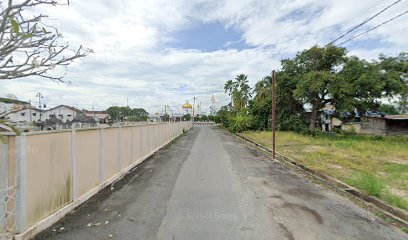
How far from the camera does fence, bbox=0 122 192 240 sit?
402 centimetres

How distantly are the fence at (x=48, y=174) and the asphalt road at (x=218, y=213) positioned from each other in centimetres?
29

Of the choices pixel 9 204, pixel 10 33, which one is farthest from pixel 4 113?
pixel 9 204

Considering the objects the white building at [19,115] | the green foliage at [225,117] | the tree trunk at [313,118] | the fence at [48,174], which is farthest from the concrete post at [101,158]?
the green foliage at [225,117]

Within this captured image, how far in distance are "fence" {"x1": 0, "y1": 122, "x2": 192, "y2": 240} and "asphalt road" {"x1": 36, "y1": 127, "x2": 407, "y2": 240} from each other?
0.29 metres

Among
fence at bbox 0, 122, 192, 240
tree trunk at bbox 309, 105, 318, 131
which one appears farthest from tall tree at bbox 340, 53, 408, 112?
fence at bbox 0, 122, 192, 240

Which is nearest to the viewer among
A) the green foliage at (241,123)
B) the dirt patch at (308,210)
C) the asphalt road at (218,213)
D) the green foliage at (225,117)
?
the asphalt road at (218,213)

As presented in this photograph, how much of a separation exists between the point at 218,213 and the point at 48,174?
304cm

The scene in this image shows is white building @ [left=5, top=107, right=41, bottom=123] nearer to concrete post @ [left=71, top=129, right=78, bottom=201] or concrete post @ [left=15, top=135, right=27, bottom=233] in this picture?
concrete post @ [left=15, top=135, right=27, bottom=233]

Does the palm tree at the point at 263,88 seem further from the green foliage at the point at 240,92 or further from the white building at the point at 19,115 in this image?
the white building at the point at 19,115

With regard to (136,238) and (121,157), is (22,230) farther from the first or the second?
(121,157)

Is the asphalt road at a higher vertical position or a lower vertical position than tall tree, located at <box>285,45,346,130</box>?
lower

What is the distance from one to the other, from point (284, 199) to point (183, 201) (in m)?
2.30

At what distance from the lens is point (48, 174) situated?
4832mm

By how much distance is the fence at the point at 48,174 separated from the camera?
4.02 metres
